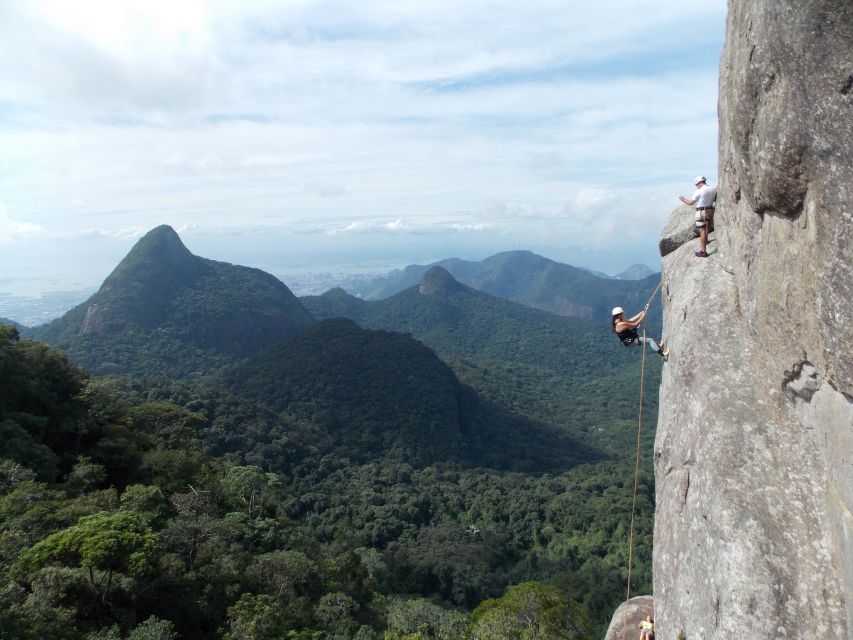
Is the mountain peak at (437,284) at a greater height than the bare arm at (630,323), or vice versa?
the mountain peak at (437,284)

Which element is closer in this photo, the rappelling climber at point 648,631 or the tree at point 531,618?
the rappelling climber at point 648,631

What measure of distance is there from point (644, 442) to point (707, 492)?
79.4m

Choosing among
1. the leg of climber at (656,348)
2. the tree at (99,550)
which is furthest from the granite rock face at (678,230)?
the tree at (99,550)

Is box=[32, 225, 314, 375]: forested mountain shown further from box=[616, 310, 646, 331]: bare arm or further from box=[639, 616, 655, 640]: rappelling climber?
box=[639, 616, 655, 640]: rappelling climber

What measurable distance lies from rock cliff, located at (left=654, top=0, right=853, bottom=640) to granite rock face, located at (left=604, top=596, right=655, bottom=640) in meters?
3.23

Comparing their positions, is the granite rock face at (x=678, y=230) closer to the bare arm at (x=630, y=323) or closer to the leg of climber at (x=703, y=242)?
the leg of climber at (x=703, y=242)

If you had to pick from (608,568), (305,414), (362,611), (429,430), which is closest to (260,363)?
(305,414)

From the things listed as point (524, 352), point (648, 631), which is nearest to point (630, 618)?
point (648, 631)

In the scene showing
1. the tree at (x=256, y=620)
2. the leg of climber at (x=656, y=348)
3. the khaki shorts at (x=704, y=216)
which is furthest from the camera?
the tree at (x=256, y=620)

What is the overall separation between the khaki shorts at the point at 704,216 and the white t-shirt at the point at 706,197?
82 millimetres

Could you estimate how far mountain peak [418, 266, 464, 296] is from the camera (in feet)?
580

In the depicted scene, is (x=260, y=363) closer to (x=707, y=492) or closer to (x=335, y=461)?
(x=335, y=461)

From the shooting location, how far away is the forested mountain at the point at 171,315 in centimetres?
9906

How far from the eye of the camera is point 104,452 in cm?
2341
